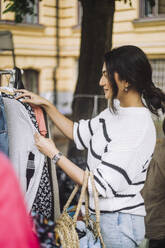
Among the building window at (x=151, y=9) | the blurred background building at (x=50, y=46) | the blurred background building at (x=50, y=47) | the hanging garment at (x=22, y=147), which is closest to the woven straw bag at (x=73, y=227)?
the hanging garment at (x=22, y=147)

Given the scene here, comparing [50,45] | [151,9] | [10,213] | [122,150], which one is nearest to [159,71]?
[151,9]

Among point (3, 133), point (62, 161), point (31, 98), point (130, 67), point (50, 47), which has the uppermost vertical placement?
point (50, 47)

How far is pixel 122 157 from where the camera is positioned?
68.5 inches

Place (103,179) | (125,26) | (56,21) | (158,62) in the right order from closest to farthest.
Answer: (103,179), (158,62), (125,26), (56,21)

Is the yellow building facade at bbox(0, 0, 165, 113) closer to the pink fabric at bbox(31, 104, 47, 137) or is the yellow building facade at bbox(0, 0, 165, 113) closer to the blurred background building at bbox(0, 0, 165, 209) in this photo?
the blurred background building at bbox(0, 0, 165, 209)

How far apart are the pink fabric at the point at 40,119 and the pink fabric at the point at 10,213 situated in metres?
1.18

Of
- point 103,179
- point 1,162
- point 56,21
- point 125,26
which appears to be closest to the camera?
point 1,162

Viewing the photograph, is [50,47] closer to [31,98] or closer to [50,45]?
[50,45]

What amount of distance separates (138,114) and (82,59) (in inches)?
111

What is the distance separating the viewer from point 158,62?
14.1 ft

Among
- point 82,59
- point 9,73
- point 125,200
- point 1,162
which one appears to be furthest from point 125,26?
point 1,162

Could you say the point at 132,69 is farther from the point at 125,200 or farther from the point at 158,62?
the point at 158,62

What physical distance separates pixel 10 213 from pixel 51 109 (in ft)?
4.43

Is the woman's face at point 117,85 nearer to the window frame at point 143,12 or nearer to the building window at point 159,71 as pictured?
the window frame at point 143,12
